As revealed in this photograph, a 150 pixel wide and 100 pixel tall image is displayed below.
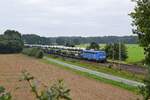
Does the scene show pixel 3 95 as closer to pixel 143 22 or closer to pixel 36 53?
pixel 143 22

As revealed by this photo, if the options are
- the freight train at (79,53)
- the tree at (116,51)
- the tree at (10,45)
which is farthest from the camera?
the tree at (10,45)

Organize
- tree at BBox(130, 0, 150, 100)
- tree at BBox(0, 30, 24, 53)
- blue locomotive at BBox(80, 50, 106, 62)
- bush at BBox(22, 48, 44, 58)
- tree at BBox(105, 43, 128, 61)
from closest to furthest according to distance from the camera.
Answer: tree at BBox(130, 0, 150, 100) < blue locomotive at BBox(80, 50, 106, 62) < tree at BBox(105, 43, 128, 61) < bush at BBox(22, 48, 44, 58) < tree at BBox(0, 30, 24, 53)

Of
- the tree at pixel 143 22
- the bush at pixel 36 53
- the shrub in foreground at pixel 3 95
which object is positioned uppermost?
the tree at pixel 143 22

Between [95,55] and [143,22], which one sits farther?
[95,55]

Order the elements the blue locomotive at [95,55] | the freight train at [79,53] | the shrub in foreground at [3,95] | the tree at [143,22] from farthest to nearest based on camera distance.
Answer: the freight train at [79,53] → the blue locomotive at [95,55] → the tree at [143,22] → the shrub in foreground at [3,95]

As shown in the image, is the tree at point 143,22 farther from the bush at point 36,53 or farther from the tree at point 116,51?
the bush at point 36,53

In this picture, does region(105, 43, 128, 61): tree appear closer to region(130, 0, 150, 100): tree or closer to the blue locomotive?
the blue locomotive

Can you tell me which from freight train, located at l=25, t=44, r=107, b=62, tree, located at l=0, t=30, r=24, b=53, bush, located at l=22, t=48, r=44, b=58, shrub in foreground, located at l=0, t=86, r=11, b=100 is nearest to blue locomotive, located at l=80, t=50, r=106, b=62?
freight train, located at l=25, t=44, r=107, b=62

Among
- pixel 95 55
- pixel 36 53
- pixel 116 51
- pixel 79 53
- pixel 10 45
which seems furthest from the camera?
pixel 10 45

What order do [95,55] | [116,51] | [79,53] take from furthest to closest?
1. [116,51]
2. [79,53]
3. [95,55]

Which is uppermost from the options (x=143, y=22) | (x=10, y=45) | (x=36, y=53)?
(x=143, y=22)

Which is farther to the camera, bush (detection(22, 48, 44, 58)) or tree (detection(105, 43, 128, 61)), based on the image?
bush (detection(22, 48, 44, 58))

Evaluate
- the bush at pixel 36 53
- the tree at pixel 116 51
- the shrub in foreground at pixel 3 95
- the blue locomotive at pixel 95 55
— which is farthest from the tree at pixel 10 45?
the shrub in foreground at pixel 3 95

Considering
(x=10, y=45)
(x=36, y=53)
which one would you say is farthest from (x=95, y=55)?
(x=10, y=45)
